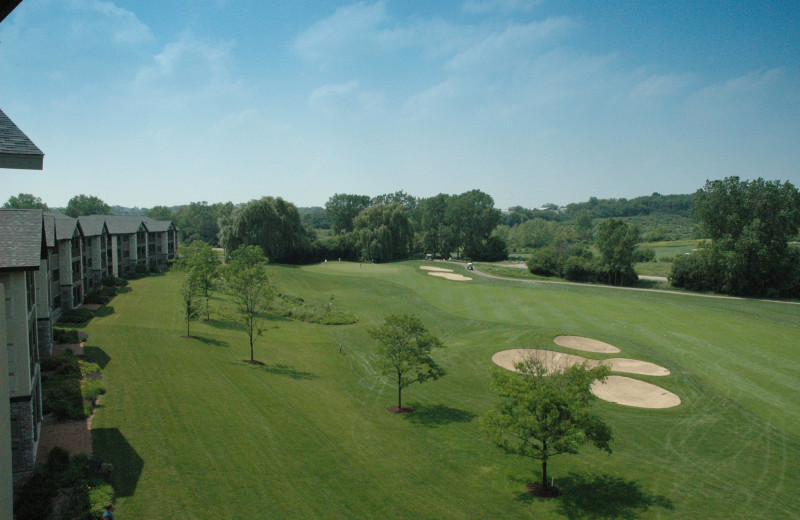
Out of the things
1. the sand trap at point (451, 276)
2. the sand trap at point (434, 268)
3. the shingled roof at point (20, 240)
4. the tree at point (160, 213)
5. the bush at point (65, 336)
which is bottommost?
the bush at point (65, 336)

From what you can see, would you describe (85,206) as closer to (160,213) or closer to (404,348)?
(160,213)

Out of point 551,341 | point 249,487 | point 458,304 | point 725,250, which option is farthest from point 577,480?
point 725,250

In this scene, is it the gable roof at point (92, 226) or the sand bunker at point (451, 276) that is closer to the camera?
the gable roof at point (92, 226)

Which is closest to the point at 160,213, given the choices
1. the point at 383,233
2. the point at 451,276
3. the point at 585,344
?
the point at 383,233

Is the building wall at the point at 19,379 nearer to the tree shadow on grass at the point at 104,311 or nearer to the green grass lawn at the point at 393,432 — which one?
the green grass lawn at the point at 393,432

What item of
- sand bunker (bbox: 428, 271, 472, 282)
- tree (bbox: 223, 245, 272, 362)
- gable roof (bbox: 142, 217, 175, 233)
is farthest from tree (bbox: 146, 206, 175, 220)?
tree (bbox: 223, 245, 272, 362)

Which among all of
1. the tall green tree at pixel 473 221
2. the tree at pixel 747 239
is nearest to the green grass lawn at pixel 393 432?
the tree at pixel 747 239
